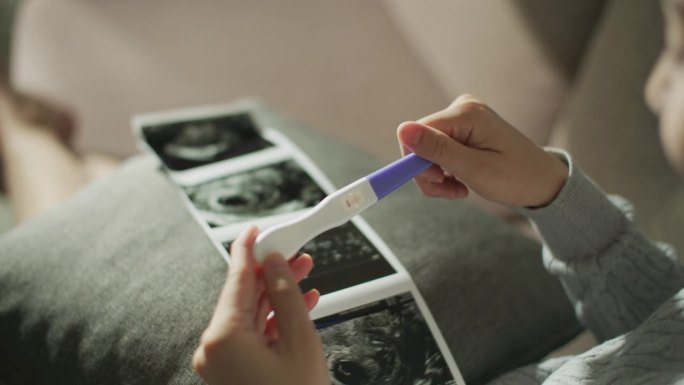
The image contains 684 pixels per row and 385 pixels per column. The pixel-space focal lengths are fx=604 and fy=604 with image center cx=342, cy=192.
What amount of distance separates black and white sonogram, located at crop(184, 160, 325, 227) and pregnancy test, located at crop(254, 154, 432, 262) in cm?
16

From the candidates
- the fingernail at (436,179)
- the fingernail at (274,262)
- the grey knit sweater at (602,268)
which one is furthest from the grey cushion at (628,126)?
the fingernail at (274,262)

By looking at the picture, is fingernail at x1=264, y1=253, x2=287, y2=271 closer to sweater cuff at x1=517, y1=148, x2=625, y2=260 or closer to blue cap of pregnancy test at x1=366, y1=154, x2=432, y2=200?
blue cap of pregnancy test at x1=366, y1=154, x2=432, y2=200

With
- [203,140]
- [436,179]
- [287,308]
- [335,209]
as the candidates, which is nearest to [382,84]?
[203,140]

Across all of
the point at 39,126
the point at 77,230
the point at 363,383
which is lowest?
the point at 363,383

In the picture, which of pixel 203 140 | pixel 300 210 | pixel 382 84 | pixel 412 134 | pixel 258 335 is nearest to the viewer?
pixel 258 335

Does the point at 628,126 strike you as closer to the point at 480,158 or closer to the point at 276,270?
the point at 480,158

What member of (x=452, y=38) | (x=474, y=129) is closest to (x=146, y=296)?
(x=474, y=129)

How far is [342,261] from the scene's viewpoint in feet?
1.93

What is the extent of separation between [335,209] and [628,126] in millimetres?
529

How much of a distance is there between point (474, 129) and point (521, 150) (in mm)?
55

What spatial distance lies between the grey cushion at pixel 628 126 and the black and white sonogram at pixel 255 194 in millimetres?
420

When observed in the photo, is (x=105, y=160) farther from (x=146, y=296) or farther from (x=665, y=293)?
(x=665, y=293)

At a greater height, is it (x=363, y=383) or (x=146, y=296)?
(x=146, y=296)

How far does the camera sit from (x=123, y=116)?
1126 millimetres
